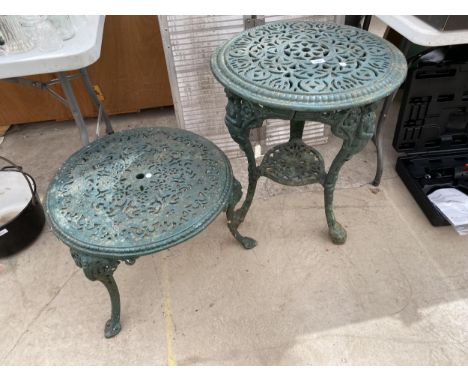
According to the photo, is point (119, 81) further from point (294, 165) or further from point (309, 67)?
point (309, 67)

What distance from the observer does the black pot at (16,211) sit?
1.69 metres

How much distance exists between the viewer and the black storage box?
5.99 ft

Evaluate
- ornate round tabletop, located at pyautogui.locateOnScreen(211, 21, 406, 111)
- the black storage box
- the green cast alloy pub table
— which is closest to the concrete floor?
the black storage box

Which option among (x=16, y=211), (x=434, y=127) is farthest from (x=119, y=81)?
(x=434, y=127)

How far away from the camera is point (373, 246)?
1.74m

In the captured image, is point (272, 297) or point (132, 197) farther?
point (272, 297)

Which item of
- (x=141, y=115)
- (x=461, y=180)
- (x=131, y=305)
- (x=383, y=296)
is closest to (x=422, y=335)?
(x=383, y=296)

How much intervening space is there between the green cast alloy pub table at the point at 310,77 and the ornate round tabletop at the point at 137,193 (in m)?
0.23

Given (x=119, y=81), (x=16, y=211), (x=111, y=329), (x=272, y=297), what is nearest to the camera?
Result: (x=111, y=329)

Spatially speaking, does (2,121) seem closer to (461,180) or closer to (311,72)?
(311,72)

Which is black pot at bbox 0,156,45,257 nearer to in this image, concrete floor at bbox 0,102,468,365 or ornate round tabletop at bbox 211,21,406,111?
concrete floor at bbox 0,102,468,365

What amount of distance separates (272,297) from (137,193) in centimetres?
76

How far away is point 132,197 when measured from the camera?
123 centimetres

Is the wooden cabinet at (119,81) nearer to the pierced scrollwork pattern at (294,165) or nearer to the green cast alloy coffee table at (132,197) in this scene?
the green cast alloy coffee table at (132,197)
